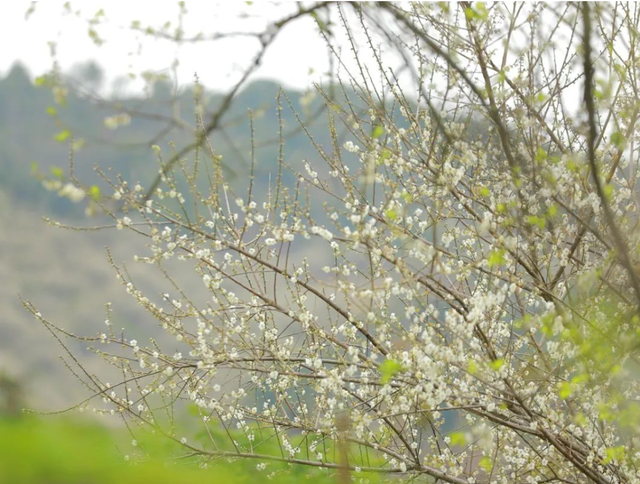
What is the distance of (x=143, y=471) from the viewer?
1.56 meters

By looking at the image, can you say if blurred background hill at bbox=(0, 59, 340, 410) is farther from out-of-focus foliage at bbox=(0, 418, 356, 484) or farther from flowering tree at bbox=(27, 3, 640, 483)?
out-of-focus foliage at bbox=(0, 418, 356, 484)

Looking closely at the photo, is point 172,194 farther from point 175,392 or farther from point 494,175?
point 494,175

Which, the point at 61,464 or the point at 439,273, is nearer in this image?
the point at 61,464

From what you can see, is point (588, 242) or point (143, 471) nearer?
point (143, 471)

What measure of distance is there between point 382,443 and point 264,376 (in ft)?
2.68

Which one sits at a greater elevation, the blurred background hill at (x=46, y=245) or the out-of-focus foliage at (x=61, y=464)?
the blurred background hill at (x=46, y=245)

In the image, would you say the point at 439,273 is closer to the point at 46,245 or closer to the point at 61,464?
the point at 61,464

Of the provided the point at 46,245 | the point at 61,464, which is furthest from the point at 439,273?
the point at 46,245

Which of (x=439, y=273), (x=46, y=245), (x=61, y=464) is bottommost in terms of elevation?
(x=61, y=464)

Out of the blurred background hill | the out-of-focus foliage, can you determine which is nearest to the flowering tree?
the out-of-focus foliage

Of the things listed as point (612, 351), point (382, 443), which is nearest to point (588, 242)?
point (612, 351)

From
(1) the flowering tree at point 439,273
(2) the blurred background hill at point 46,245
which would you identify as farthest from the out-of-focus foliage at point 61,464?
(2) the blurred background hill at point 46,245

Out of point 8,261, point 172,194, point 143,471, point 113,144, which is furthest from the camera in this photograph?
point 8,261

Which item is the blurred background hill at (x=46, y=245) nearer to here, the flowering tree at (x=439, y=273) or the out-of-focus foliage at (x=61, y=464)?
the flowering tree at (x=439, y=273)
